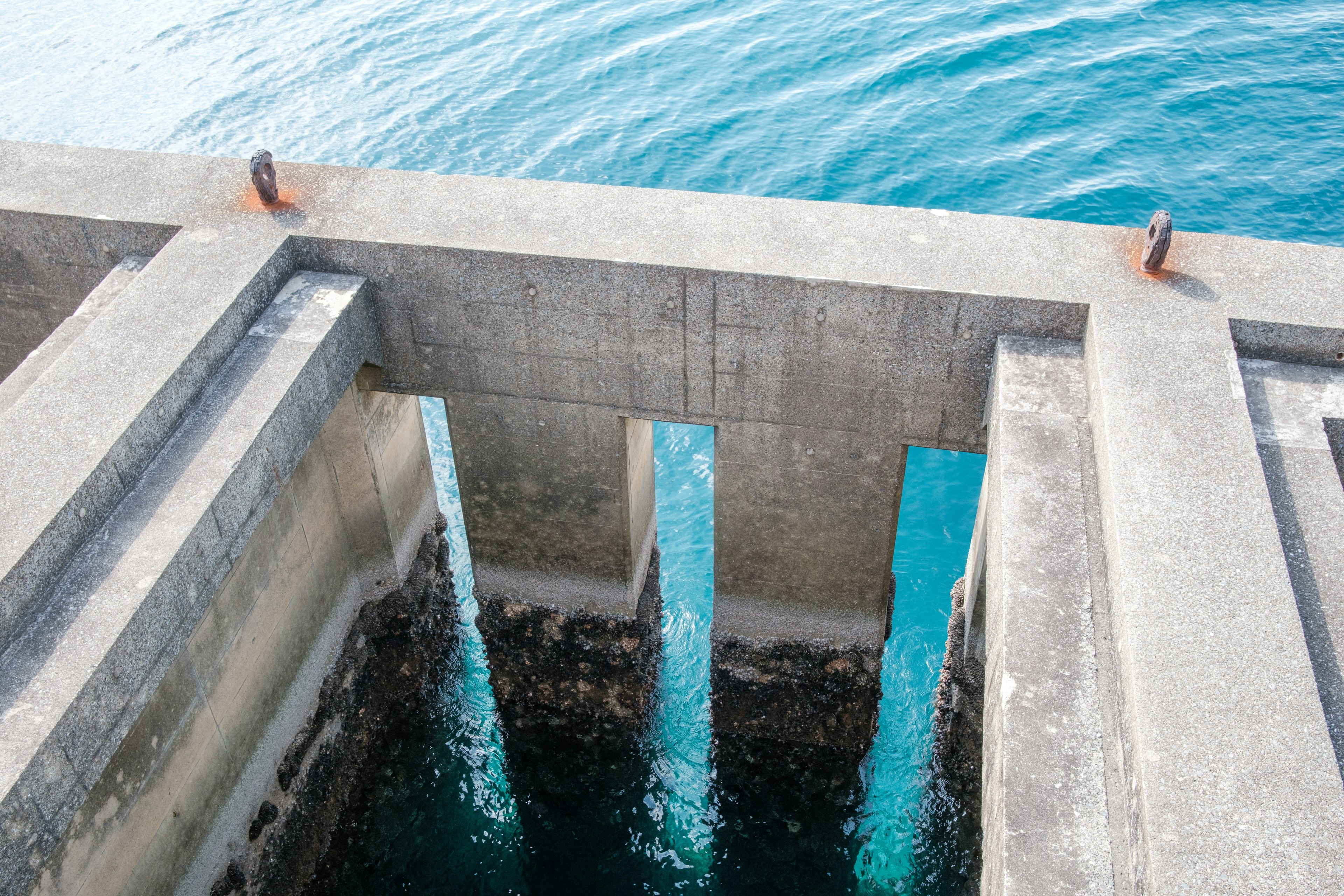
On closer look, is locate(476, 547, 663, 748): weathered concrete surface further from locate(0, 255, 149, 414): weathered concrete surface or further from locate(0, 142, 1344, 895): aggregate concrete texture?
locate(0, 255, 149, 414): weathered concrete surface

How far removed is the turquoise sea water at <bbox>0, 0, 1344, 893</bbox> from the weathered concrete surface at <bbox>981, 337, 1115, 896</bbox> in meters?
6.22

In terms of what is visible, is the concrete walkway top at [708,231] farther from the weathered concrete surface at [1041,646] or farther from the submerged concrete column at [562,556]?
the submerged concrete column at [562,556]

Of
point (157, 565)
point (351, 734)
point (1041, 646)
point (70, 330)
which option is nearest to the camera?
point (1041, 646)

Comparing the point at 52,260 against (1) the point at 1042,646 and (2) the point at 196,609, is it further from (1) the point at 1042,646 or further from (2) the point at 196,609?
(1) the point at 1042,646

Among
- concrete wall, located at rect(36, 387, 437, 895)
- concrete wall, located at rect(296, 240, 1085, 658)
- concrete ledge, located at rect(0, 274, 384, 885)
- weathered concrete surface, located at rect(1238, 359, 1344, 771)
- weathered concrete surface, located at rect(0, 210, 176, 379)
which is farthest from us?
weathered concrete surface, located at rect(0, 210, 176, 379)

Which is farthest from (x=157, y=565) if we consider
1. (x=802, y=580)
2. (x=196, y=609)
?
(x=802, y=580)

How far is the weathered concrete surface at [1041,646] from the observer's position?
625cm

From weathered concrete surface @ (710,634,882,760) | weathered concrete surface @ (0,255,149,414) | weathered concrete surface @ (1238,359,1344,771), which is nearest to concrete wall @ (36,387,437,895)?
weathered concrete surface @ (0,255,149,414)

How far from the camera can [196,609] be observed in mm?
8117

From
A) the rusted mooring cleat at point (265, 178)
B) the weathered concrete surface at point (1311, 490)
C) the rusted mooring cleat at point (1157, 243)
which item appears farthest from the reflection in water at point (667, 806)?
the rusted mooring cleat at point (265, 178)

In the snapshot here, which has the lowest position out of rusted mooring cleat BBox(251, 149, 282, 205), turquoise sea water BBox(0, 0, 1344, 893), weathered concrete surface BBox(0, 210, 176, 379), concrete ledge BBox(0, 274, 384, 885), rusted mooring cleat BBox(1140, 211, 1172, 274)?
concrete ledge BBox(0, 274, 384, 885)

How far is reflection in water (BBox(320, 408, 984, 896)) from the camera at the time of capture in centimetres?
1236

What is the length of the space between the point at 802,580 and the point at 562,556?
2.83 m

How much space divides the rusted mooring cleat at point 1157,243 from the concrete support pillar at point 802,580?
2797 millimetres
